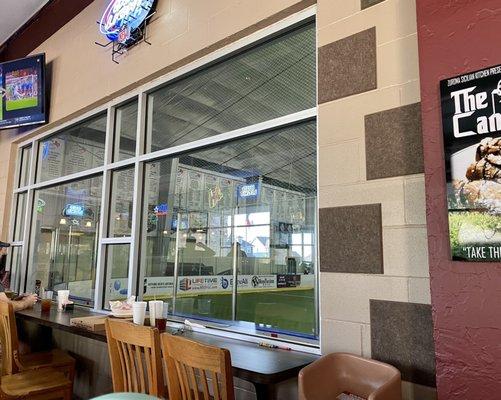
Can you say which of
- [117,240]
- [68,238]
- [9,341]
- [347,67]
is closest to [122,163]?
[117,240]

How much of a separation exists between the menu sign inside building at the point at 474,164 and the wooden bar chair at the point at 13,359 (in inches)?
113

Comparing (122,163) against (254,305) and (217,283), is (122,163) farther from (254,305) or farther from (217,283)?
(254,305)

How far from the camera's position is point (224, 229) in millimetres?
5695

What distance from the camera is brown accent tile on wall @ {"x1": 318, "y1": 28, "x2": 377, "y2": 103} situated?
2055 mm

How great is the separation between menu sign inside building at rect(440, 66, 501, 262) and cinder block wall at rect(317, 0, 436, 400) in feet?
0.73

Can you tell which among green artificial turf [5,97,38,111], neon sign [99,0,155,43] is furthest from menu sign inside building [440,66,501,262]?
green artificial turf [5,97,38,111]

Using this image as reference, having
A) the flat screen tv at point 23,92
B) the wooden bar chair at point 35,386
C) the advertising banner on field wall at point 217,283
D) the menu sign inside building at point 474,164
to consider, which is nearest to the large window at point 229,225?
the advertising banner on field wall at point 217,283

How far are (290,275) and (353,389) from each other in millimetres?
2787

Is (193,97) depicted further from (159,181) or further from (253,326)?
(253,326)

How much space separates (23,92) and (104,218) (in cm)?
230

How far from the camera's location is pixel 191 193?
506 centimetres

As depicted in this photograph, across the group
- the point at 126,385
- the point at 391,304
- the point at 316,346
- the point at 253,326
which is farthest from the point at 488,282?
the point at 126,385

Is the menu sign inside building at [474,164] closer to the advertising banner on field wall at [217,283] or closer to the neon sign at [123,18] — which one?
the advertising banner on field wall at [217,283]

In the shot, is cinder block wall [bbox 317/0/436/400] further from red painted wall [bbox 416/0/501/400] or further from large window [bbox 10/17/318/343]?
large window [bbox 10/17/318/343]
